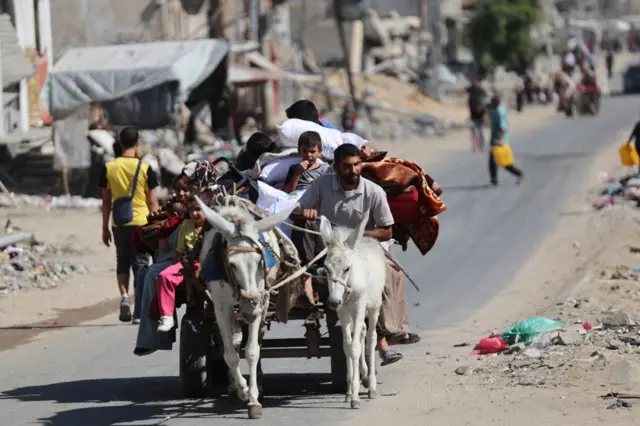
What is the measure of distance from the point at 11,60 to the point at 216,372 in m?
17.1

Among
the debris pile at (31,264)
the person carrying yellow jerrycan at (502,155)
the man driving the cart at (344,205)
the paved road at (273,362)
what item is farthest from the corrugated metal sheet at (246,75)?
the man driving the cart at (344,205)

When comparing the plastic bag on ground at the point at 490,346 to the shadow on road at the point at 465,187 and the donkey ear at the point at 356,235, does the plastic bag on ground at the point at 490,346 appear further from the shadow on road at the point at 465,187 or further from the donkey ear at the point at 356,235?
the shadow on road at the point at 465,187

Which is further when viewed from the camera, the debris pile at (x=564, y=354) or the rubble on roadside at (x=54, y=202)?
the rubble on roadside at (x=54, y=202)

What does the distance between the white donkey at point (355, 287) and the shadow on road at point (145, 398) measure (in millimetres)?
555

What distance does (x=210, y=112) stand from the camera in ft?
107

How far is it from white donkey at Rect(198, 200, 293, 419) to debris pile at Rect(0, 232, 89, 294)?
776cm

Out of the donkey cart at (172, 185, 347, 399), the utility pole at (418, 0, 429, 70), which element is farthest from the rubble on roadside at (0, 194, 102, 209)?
the utility pole at (418, 0, 429, 70)

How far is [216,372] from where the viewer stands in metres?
10.3

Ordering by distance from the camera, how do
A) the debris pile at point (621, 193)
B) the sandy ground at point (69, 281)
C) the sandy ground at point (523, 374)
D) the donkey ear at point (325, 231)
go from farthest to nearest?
the debris pile at point (621, 193) < the sandy ground at point (69, 281) < the sandy ground at point (523, 374) < the donkey ear at point (325, 231)

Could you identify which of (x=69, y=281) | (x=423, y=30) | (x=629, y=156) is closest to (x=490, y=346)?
(x=69, y=281)

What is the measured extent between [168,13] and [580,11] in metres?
85.4

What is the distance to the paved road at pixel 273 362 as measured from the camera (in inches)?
369

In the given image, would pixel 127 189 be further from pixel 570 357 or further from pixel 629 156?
pixel 629 156

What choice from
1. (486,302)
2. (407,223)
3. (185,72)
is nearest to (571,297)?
(486,302)
